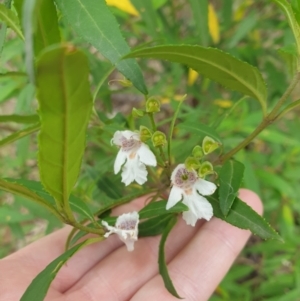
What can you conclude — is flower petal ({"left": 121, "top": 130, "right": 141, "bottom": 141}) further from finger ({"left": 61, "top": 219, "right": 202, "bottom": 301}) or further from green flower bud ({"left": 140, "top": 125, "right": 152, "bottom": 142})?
finger ({"left": 61, "top": 219, "right": 202, "bottom": 301})

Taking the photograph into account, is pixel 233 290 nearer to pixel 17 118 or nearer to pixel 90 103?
pixel 17 118

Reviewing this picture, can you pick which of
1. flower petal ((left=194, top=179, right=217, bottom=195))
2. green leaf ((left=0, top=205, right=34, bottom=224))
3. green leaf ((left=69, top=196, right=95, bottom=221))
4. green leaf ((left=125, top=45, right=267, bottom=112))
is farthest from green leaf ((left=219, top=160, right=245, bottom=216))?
green leaf ((left=0, top=205, right=34, bottom=224))

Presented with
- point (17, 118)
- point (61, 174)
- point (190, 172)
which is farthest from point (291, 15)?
point (17, 118)

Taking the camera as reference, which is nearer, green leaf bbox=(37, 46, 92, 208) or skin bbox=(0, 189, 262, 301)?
green leaf bbox=(37, 46, 92, 208)

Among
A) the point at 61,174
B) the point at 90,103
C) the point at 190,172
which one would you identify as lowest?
the point at 190,172

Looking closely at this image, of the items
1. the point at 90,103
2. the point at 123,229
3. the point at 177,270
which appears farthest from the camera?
the point at 177,270

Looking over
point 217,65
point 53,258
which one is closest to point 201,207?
point 217,65

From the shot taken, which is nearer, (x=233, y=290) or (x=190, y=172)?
(x=190, y=172)
